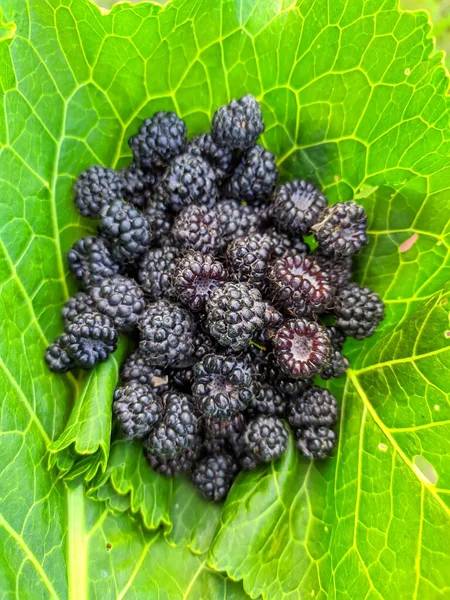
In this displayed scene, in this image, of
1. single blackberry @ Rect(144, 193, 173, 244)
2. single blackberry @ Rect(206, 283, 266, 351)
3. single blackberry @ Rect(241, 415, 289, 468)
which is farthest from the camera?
single blackberry @ Rect(144, 193, 173, 244)

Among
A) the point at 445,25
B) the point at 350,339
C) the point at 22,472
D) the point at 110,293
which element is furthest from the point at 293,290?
the point at 445,25

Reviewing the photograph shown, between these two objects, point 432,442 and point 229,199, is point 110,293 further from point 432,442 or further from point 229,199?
point 432,442

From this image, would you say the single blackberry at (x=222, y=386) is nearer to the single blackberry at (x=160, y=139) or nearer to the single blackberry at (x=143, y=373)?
the single blackberry at (x=143, y=373)

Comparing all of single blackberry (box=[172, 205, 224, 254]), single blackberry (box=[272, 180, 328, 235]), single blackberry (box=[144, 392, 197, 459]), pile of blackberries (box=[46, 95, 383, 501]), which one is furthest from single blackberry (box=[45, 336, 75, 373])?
single blackberry (box=[272, 180, 328, 235])

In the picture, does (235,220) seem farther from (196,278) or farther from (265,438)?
(265,438)

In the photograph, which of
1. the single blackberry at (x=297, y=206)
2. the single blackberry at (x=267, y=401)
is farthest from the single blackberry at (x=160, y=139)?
the single blackberry at (x=267, y=401)

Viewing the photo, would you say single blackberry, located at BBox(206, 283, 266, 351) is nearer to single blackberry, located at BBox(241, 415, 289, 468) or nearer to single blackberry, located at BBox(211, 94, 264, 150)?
single blackberry, located at BBox(241, 415, 289, 468)
